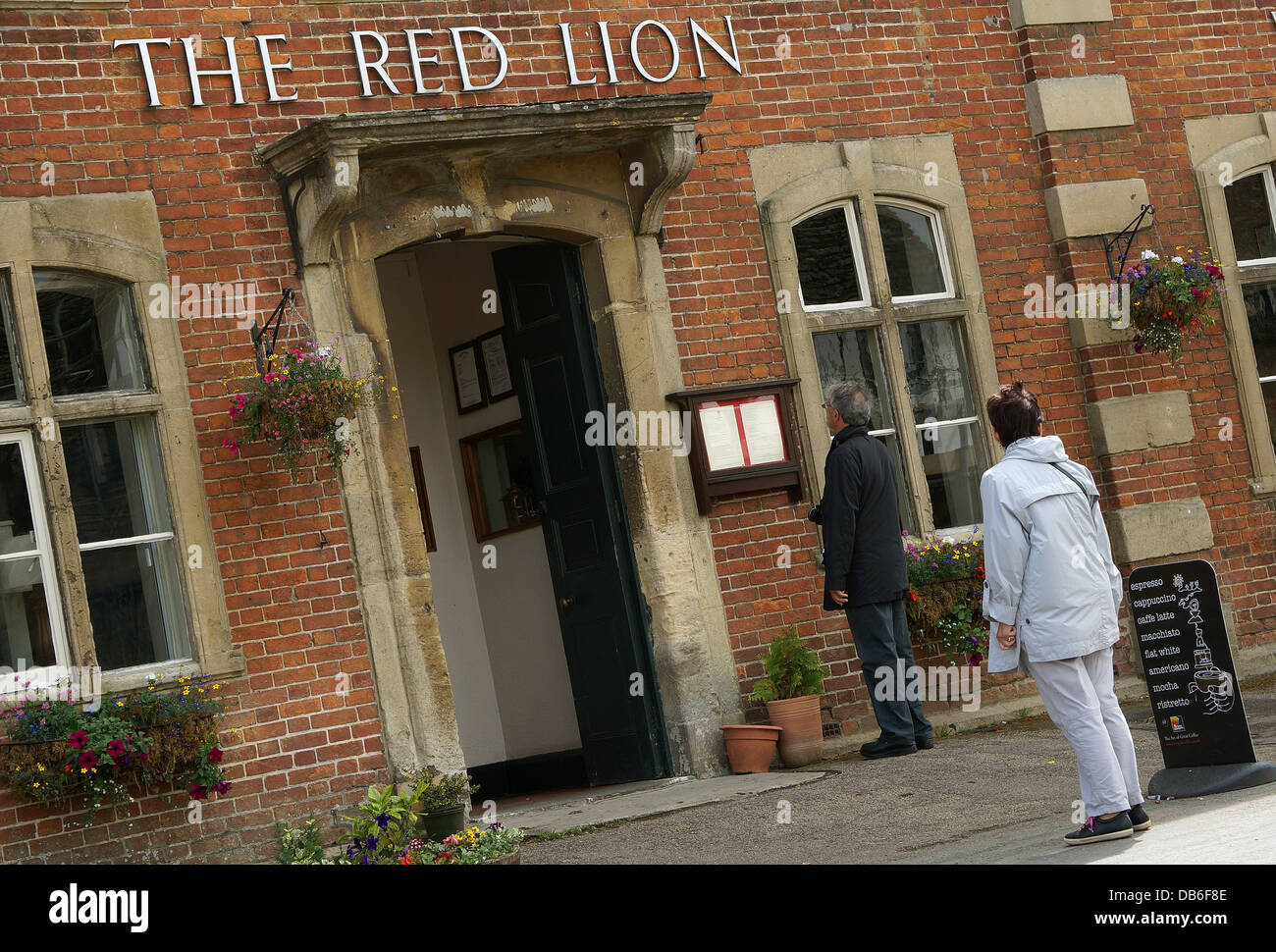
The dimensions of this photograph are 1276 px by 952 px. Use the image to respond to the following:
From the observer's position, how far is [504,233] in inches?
377

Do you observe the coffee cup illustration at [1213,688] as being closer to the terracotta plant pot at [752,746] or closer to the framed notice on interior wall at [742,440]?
the terracotta plant pot at [752,746]

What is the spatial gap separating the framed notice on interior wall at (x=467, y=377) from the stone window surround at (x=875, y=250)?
93.8 inches

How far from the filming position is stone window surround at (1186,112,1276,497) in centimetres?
1141

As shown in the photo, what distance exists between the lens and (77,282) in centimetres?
857

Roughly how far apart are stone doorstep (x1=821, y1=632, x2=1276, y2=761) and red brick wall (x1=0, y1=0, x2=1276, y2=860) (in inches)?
5.3

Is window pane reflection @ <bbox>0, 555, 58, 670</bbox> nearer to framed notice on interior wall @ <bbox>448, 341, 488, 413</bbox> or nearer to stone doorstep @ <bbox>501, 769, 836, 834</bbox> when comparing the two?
stone doorstep @ <bbox>501, 769, 836, 834</bbox>

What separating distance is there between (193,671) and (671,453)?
3073 mm

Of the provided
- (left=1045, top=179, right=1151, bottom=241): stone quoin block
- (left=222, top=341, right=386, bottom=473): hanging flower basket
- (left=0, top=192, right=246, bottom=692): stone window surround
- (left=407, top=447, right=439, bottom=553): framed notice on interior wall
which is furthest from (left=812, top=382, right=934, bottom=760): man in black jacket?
(left=407, top=447, right=439, bottom=553): framed notice on interior wall

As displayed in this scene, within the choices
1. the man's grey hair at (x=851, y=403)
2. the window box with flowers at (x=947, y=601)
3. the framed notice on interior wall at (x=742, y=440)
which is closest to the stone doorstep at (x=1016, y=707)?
the window box with flowers at (x=947, y=601)

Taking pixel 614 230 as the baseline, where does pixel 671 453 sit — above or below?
below
